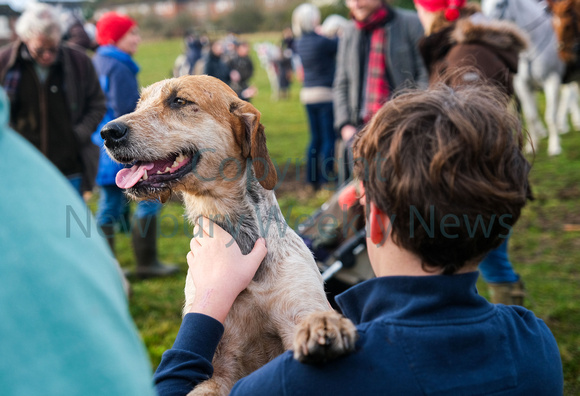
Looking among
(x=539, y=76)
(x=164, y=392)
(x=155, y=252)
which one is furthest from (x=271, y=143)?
(x=164, y=392)

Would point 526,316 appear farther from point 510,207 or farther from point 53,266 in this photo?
point 53,266

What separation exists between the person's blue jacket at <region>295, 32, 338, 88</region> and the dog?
6.81 meters

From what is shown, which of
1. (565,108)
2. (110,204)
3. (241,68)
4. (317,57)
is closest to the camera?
(110,204)

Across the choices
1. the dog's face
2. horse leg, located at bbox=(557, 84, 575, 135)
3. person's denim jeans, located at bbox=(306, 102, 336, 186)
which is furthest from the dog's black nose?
horse leg, located at bbox=(557, 84, 575, 135)

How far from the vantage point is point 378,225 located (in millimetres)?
1491

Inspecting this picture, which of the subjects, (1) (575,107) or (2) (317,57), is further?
(1) (575,107)

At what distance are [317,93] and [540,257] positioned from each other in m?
4.74

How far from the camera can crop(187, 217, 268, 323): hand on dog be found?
181 cm

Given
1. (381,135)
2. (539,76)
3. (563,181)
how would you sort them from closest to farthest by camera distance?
1. (381,135)
2. (563,181)
3. (539,76)

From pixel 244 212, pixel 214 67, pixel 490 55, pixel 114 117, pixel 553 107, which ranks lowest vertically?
pixel 553 107

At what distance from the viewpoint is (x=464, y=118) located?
4.42 feet

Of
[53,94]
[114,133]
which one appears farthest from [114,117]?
[114,133]

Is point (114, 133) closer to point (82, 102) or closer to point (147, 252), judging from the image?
point (82, 102)

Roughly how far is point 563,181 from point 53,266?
8.91 m
